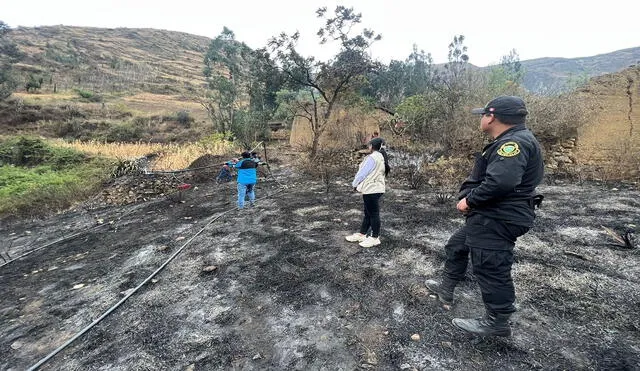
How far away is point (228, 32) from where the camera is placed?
48.4 m

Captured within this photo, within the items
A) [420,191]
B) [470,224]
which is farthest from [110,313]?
[420,191]

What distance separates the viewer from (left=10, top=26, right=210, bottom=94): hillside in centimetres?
4544

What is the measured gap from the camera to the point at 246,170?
268 inches

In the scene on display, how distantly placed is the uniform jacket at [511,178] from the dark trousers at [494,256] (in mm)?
72

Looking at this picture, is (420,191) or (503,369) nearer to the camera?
(503,369)

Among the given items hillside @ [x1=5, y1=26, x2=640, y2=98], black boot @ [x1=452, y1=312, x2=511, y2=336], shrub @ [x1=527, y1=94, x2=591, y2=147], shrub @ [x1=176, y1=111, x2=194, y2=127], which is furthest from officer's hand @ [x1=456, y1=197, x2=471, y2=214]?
shrub @ [x1=176, y1=111, x2=194, y2=127]

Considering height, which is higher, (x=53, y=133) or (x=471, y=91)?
(x=471, y=91)

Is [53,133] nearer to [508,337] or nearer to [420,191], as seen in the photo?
[420,191]

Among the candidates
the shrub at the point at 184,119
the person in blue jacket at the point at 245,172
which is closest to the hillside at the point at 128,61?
the person in blue jacket at the point at 245,172

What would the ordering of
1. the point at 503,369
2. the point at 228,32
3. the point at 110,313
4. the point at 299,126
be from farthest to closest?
the point at 228,32
the point at 299,126
the point at 110,313
the point at 503,369

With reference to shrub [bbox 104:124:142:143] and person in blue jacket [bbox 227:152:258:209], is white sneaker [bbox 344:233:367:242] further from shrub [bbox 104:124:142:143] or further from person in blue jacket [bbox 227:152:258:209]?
shrub [bbox 104:124:142:143]

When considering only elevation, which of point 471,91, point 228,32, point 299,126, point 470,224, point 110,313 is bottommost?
point 110,313

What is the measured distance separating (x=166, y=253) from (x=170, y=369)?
2.74m

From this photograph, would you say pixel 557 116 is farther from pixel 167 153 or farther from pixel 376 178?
pixel 167 153
